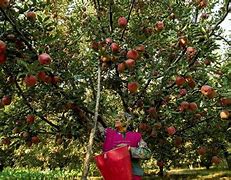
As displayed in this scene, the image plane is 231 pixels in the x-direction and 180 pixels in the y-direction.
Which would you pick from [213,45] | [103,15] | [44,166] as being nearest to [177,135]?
[213,45]

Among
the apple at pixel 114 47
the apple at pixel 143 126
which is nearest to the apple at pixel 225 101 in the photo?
the apple at pixel 143 126

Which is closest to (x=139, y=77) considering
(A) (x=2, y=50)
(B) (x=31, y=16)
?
(B) (x=31, y=16)

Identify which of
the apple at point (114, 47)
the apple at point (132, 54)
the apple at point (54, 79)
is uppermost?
the apple at point (114, 47)

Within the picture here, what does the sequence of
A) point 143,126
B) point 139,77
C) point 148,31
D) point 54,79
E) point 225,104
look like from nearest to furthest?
point 54,79, point 225,104, point 139,77, point 143,126, point 148,31

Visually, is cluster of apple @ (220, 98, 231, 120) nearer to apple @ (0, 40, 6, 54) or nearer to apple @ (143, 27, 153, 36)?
apple @ (143, 27, 153, 36)

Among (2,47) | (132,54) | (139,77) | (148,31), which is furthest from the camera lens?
(148,31)

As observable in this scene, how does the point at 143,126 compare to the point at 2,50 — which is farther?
the point at 143,126

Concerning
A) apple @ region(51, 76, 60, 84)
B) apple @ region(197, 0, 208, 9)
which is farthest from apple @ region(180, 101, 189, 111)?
apple @ region(51, 76, 60, 84)

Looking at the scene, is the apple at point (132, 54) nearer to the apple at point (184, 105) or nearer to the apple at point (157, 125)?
the apple at point (184, 105)

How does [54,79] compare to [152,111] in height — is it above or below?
above

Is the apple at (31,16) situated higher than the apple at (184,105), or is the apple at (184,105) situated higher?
the apple at (31,16)

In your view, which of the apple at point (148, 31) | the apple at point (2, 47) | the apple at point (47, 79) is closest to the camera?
the apple at point (2, 47)

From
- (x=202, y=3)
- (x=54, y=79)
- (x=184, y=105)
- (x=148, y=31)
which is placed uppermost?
(x=202, y=3)

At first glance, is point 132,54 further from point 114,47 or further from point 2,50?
point 2,50
